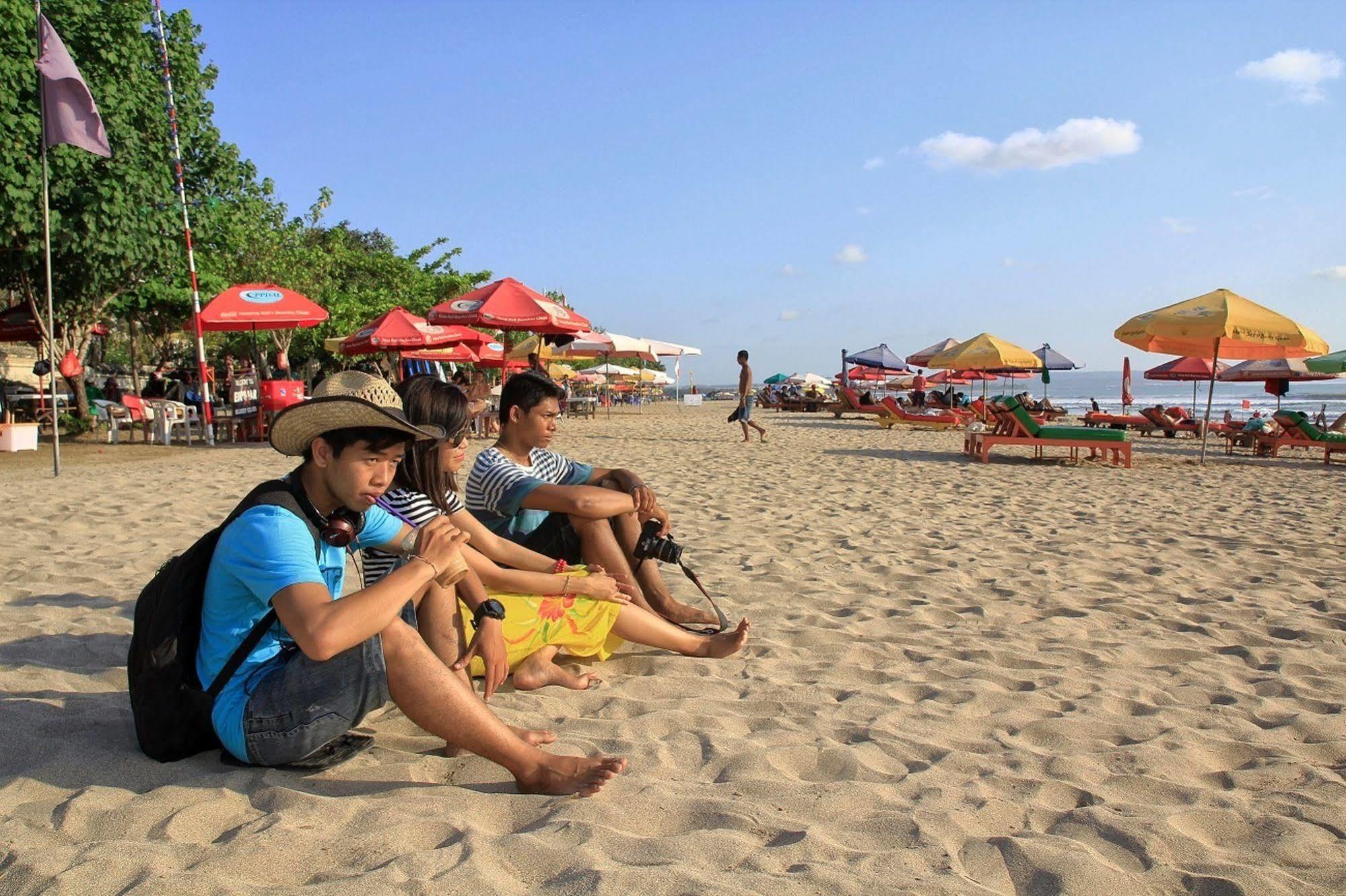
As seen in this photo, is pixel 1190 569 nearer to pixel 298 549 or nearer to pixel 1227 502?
pixel 1227 502

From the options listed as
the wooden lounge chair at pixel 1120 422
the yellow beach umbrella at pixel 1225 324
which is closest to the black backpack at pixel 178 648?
the yellow beach umbrella at pixel 1225 324

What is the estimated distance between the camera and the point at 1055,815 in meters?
2.27

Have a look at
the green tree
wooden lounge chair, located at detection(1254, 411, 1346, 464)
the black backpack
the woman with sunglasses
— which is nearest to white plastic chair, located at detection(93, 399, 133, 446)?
the green tree

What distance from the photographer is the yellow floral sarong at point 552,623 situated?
3.12 meters

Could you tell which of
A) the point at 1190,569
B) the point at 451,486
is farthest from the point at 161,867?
the point at 1190,569

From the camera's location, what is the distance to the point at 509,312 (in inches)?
501

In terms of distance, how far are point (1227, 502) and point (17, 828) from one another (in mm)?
8779

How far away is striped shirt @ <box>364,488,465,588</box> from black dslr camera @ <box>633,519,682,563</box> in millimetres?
934

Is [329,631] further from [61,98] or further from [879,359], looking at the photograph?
[879,359]

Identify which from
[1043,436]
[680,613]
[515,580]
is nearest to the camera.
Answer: [515,580]

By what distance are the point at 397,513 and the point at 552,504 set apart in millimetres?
696

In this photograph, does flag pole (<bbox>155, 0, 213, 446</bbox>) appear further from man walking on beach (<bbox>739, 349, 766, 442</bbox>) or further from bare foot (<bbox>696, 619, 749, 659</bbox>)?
bare foot (<bbox>696, 619, 749, 659</bbox>)

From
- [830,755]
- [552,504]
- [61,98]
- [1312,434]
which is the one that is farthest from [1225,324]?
[61,98]

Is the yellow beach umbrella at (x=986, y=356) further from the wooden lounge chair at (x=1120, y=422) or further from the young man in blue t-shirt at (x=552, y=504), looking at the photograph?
the young man in blue t-shirt at (x=552, y=504)
